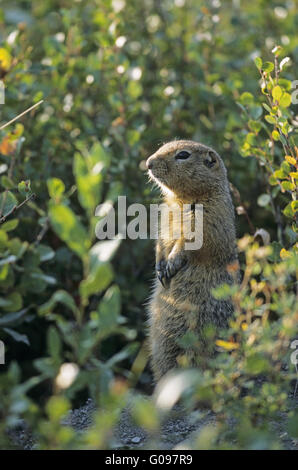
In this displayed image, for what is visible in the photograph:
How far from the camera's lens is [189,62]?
19.7ft

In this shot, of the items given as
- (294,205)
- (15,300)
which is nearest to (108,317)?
(15,300)

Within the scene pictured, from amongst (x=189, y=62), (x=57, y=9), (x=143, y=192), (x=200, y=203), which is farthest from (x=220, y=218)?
(x=57, y=9)

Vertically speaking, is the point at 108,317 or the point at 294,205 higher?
the point at 294,205

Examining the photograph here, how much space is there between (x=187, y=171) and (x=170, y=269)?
637 mm

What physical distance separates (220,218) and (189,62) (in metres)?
2.43

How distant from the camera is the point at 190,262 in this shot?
400 cm

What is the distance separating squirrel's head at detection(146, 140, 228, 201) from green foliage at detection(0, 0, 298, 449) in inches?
9.1

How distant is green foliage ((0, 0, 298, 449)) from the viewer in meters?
2.27

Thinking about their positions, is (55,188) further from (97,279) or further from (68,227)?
(97,279)

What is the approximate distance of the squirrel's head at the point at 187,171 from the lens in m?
4.14

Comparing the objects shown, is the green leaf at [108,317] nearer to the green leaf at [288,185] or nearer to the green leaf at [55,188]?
the green leaf at [55,188]

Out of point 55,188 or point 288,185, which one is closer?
point 55,188

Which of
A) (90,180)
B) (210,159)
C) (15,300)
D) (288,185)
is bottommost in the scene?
(15,300)
